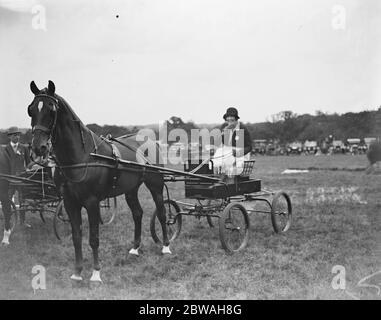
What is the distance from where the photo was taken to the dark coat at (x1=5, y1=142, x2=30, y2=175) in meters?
8.42

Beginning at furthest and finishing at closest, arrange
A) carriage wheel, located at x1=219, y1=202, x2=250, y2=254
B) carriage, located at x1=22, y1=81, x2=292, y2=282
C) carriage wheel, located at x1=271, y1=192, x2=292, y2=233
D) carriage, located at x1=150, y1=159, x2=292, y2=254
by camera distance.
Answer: carriage wheel, located at x1=271, y1=192, x2=292, y2=233
carriage, located at x1=150, y1=159, x2=292, y2=254
carriage wheel, located at x1=219, y1=202, x2=250, y2=254
carriage, located at x1=22, y1=81, x2=292, y2=282

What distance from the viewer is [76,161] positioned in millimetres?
5602

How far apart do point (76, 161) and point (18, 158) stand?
419cm

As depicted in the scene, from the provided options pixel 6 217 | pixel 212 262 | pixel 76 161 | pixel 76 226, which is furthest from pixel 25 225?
pixel 212 262

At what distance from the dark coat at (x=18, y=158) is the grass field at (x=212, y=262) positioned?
1294 millimetres

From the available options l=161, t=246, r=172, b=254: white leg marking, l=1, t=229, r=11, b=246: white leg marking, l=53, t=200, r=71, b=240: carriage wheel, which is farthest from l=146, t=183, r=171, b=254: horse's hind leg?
l=1, t=229, r=11, b=246: white leg marking

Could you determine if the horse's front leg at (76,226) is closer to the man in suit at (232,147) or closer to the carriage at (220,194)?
the carriage at (220,194)

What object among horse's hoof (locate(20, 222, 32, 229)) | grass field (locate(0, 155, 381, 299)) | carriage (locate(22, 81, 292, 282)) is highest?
carriage (locate(22, 81, 292, 282))

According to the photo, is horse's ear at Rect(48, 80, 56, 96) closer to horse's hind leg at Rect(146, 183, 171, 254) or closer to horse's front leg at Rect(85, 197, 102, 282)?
horse's front leg at Rect(85, 197, 102, 282)

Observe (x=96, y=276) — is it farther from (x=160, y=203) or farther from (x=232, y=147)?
(x=232, y=147)

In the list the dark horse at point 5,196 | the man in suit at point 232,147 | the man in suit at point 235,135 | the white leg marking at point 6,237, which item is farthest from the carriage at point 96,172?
the white leg marking at point 6,237

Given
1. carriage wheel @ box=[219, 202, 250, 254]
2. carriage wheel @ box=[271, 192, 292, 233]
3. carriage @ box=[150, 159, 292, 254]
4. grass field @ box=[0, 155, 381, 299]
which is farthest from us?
carriage wheel @ box=[271, 192, 292, 233]
